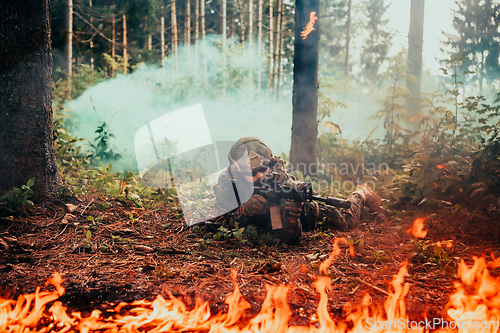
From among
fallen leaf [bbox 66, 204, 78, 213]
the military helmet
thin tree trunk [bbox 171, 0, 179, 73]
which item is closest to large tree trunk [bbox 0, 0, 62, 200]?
fallen leaf [bbox 66, 204, 78, 213]

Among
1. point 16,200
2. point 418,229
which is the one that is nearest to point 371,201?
point 418,229

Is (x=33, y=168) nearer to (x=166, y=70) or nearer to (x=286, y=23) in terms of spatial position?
(x=166, y=70)

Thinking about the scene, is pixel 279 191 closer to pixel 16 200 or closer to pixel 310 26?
pixel 16 200

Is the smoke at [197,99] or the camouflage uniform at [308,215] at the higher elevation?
the smoke at [197,99]

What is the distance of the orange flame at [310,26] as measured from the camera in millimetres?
5523

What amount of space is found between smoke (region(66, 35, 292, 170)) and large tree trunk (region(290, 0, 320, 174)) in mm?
2025

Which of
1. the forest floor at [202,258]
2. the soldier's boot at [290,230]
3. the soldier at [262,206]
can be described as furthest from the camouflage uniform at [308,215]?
the soldier's boot at [290,230]

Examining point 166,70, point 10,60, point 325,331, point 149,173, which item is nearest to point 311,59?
point 149,173

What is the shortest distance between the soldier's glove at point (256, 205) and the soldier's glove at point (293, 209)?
0.26m

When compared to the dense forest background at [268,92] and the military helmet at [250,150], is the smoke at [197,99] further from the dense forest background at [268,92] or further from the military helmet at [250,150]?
the military helmet at [250,150]

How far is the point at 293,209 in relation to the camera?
3473 mm

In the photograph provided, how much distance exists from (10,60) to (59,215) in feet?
6.08

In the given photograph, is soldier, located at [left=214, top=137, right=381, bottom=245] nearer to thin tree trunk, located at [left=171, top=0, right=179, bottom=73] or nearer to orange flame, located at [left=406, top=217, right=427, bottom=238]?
orange flame, located at [left=406, top=217, right=427, bottom=238]

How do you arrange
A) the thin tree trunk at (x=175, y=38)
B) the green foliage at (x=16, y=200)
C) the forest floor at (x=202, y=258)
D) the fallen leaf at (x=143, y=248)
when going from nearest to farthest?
the forest floor at (x=202, y=258)
the fallen leaf at (x=143, y=248)
the green foliage at (x=16, y=200)
the thin tree trunk at (x=175, y=38)
